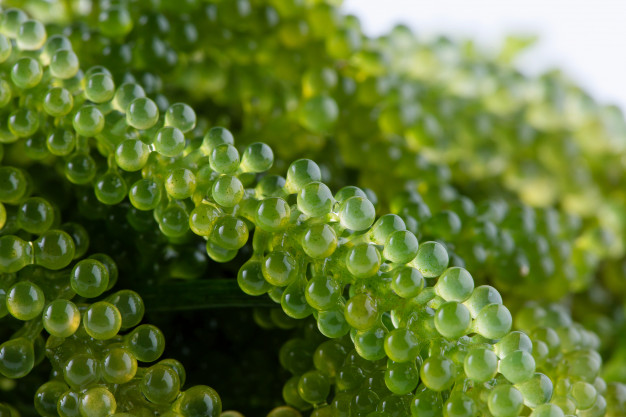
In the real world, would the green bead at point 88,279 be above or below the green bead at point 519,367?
below

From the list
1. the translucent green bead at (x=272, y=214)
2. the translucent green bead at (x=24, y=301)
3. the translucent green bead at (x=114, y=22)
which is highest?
the translucent green bead at (x=272, y=214)

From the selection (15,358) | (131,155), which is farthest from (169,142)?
(15,358)

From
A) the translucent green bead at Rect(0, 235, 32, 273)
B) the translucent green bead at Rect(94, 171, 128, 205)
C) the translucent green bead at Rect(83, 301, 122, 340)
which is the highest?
the translucent green bead at Rect(94, 171, 128, 205)

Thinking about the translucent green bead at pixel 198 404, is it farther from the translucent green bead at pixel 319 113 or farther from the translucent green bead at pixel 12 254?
the translucent green bead at pixel 319 113

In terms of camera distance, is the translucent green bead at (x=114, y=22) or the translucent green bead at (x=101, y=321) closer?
the translucent green bead at (x=101, y=321)

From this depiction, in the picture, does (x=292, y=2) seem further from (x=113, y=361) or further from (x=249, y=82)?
(x=113, y=361)

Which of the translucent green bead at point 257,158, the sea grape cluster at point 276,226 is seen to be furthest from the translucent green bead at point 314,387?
the translucent green bead at point 257,158

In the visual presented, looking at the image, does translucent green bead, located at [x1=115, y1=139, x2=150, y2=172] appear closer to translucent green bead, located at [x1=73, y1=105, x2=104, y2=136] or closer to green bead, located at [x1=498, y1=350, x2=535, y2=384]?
translucent green bead, located at [x1=73, y1=105, x2=104, y2=136]

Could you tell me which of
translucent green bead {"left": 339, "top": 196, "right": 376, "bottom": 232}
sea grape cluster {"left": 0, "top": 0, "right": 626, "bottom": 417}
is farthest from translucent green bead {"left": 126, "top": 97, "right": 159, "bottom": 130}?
translucent green bead {"left": 339, "top": 196, "right": 376, "bottom": 232}
